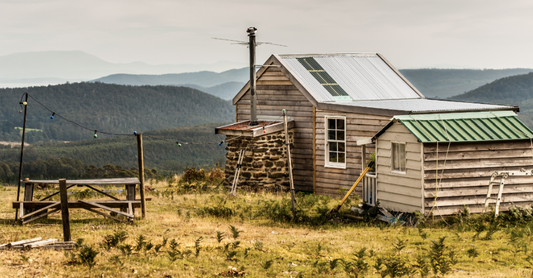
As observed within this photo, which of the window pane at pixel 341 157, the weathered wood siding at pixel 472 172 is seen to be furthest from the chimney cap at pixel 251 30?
the weathered wood siding at pixel 472 172

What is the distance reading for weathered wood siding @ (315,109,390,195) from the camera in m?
18.5

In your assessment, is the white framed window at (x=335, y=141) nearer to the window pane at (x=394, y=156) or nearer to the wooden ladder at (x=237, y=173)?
the wooden ladder at (x=237, y=173)

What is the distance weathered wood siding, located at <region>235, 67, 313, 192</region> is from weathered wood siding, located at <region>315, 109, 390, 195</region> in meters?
0.39

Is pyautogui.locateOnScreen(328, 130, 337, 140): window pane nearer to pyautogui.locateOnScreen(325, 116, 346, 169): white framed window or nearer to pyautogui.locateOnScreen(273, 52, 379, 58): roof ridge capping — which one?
pyautogui.locateOnScreen(325, 116, 346, 169): white framed window

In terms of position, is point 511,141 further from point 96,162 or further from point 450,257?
point 96,162

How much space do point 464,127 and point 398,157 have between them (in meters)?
1.89

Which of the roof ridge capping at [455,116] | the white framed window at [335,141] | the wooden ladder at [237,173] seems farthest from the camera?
the white framed window at [335,141]

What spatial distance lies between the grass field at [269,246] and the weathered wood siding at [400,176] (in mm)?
793

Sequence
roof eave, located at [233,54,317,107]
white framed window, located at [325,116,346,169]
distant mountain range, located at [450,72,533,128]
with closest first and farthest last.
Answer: white framed window, located at [325,116,346,169] → roof eave, located at [233,54,317,107] → distant mountain range, located at [450,72,533,128]

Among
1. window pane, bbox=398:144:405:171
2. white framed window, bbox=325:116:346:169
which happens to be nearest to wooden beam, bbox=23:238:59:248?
window pane, bbox=398:144:405:171

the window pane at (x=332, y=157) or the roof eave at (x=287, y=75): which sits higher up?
the roof eave at (x=287, y=75)

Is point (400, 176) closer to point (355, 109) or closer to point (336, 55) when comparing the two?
point (355, 109)

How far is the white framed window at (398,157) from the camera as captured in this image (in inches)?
570

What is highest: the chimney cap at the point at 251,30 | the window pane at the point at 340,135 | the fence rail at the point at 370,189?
the chimney cap at the point at 251,30
